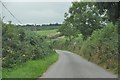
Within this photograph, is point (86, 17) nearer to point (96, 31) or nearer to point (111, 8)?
point (96, 31)

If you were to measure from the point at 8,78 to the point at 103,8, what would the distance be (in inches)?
413

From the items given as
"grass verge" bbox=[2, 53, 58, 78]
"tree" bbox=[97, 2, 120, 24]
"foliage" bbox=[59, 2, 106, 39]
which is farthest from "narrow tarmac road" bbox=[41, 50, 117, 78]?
"foliage" bbox=[59, 2, 106, 39]

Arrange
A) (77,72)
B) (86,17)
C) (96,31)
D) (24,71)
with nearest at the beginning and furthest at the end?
(24,71), (77,72), (96,31), (86,17)

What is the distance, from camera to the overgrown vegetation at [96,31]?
91.3ft

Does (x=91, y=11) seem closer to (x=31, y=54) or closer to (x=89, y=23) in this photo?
(x=89, y=23)

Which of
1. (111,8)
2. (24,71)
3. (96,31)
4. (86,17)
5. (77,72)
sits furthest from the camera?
(86,17)

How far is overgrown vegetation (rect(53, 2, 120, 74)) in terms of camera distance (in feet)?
91.3

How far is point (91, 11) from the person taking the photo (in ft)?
190

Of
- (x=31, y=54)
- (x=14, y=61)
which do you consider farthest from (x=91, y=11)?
(x=14, y=61)

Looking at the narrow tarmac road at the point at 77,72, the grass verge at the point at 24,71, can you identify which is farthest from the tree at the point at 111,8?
the grass verge at the point at 24,71

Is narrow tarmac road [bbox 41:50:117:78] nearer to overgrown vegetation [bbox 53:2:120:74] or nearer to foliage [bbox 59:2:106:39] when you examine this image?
overgrown vegetation [bbox 53:2:120:74]

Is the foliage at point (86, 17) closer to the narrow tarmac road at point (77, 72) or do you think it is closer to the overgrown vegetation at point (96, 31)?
the overgrown vegetation at point (96, 31)

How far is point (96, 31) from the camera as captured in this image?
48.8 m

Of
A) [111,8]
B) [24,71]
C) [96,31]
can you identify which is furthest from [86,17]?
[24,71]
